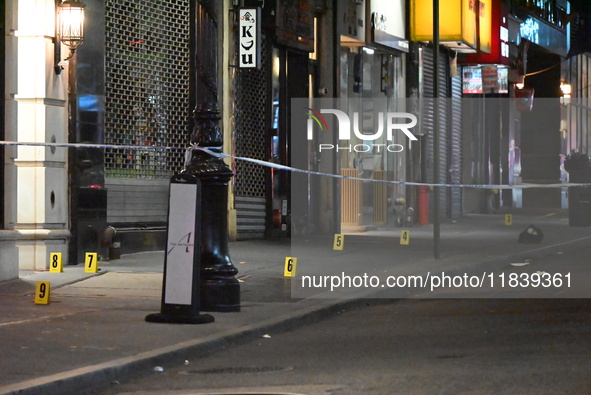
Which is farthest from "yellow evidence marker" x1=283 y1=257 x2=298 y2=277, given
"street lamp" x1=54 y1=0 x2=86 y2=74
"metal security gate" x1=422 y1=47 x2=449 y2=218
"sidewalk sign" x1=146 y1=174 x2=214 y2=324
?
"metal security gate" x1=422 y1=47 x2=449 y2=218

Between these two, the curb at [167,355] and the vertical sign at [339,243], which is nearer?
the curb at [167,355]

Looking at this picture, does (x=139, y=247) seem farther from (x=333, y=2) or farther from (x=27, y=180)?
(x=333, y=2)

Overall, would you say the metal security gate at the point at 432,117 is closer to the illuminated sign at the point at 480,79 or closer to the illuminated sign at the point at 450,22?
the illuminated sign at the point at 450,22

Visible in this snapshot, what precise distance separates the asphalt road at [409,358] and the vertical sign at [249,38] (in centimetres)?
828

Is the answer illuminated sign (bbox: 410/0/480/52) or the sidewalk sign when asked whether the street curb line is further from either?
illuminated sign (bbox: 410/0/480/52)

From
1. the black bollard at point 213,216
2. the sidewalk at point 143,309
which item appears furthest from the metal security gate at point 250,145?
the black bollard at point 213,216

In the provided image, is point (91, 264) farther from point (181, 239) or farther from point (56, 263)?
point (181, 239)

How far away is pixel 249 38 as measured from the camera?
63.6 ft

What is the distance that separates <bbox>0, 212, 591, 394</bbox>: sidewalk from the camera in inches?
313

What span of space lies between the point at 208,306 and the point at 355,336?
1.69 metres

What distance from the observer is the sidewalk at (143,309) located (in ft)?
26.1

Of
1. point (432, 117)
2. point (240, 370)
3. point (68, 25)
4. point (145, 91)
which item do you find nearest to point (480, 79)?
point (432, 117)

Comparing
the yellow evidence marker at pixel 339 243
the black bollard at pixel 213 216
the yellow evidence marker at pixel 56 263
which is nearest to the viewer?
the black bollard at pixel 213 216

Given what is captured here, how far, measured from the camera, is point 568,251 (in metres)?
20.6
